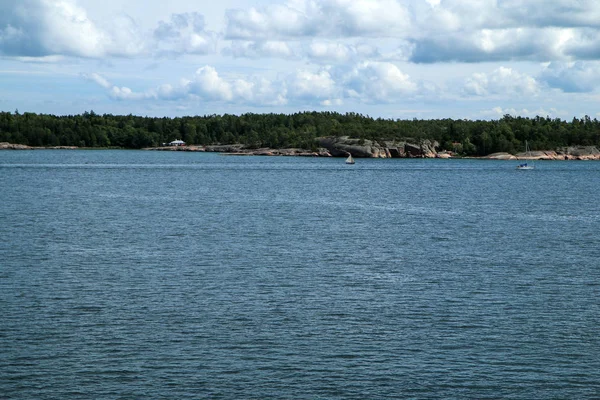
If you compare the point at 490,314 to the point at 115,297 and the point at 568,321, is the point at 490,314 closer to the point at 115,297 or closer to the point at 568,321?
the point at 568,321

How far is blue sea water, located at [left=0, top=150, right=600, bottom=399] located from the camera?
76.5ft

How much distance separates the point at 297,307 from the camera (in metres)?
31.4

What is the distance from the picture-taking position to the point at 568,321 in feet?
96.8

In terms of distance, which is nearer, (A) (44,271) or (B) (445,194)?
(A) (44,271)

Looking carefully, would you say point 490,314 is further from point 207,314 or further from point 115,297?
point 115,297

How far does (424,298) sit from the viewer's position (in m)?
33.1

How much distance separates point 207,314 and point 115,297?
4.80 meters

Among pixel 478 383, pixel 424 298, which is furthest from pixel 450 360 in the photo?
pixel 424 298

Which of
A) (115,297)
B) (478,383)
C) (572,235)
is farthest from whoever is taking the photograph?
(572,235)

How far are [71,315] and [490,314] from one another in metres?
15.5

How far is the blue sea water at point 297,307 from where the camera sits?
23328 millimetres

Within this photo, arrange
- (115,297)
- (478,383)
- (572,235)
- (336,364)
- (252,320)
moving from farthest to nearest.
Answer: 1. (572,235)
2. (115,297)
3. (252,320)
4. (336,364)
5. (478,383)

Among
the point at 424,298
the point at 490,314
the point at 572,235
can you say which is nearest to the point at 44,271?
the point at 424,298

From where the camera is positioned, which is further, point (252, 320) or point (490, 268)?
point (490, 268)
